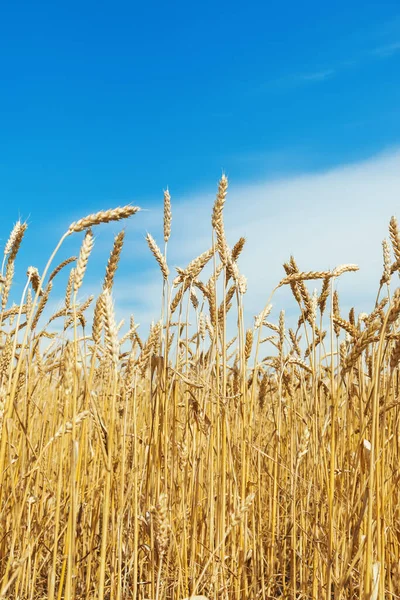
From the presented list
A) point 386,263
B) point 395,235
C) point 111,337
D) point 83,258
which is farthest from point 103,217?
point 386,263

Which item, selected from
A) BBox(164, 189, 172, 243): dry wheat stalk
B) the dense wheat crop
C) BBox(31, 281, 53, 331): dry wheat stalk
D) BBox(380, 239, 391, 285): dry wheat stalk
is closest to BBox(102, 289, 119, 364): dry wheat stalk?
the dense wheat crop

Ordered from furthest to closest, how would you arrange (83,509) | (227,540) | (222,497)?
(83,509)
(227,540)
(222,497)

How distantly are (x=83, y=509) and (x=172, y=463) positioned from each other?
59 cm

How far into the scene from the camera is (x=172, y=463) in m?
1.76

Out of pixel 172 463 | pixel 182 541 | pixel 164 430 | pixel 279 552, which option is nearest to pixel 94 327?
pixel 164 430

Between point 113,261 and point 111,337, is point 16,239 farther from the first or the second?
point 111,337

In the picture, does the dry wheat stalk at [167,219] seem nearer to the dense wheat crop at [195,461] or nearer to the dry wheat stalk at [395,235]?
the dense wheat crop at [195,461]

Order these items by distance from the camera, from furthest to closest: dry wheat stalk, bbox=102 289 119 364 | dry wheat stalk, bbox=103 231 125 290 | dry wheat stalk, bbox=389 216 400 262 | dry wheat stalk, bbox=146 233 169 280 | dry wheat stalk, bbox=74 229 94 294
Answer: dry wheat stalk, bbox=146 233 169 280 < dry wheat stalk, bbox=389 216 400 262 < dry wheat stalk, bbox=103 231 125 290 < dry wheat stalk, bbox=74 229 94 294 < dry wheat stalk, bbox=102 289 119 364

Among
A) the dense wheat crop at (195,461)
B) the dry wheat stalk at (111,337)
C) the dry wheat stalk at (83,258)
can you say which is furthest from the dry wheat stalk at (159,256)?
the dry wheat stalk at (111,337)

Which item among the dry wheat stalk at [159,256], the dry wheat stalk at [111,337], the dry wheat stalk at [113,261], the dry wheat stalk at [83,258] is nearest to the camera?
the dry wheat stalk at [111,337]

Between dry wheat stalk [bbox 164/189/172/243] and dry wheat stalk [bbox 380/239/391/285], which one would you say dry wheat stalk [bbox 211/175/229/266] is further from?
dry wheat stalk [bbox 380/239/391/285]

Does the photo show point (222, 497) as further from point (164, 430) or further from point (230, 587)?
point (230, 587)

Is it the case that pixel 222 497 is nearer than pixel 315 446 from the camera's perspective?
Yes

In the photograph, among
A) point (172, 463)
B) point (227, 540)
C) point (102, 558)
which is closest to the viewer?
point (102, 558)
